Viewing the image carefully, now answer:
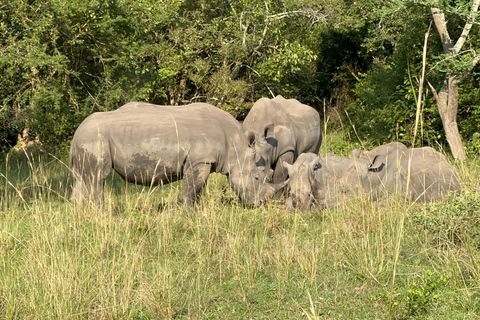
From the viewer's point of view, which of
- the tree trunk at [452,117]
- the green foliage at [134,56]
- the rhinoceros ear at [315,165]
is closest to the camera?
the rhinoceros ear at [315,165]

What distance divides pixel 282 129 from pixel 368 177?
175 cm

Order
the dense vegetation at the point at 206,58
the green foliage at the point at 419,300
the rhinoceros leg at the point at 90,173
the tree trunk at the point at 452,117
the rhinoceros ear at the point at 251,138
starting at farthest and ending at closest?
1. the dense vegetation at the point at 206,58
2. the tree trunk at the point at 452,117
3. the rhinoceros ear at the point at 251,138
4. the rhinoceros leg at the point at 90,173
5. the green foliage at the point at 419,300

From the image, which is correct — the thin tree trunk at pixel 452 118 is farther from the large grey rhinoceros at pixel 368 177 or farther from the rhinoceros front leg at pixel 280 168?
the rhinoceros front leg at pixel 280 168

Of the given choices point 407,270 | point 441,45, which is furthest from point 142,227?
point 441,45

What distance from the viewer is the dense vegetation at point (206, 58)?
11867mm

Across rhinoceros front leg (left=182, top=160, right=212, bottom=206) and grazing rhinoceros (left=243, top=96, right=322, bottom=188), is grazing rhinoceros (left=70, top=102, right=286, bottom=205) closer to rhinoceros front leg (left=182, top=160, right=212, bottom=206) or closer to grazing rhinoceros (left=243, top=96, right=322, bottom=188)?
rhinoceros front leg (left=182, top=160, right=212, bottom=206)

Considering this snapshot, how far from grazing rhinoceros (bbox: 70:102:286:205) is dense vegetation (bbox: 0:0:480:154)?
164cm

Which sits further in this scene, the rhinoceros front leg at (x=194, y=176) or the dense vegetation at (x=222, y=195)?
the rhinoceros front leg at (x=194, y=176)

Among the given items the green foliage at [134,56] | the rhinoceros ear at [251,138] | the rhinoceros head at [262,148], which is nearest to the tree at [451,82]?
the rhinoceros head at [262,148]

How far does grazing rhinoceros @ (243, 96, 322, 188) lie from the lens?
8.92 meters

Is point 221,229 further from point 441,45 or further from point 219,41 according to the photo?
point 219,41

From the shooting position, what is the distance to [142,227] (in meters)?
6.60

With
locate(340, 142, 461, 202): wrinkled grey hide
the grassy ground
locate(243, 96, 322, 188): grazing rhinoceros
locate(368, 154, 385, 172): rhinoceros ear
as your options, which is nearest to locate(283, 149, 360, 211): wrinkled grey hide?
locate(340, 142, 461, 202): wrinkled grey hide

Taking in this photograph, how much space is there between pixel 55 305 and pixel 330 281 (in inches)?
82.5
